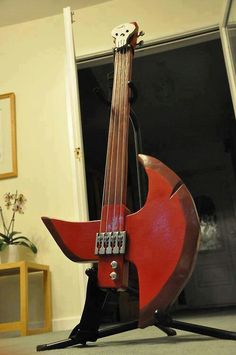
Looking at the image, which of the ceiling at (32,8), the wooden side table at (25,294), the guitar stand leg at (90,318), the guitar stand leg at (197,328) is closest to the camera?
the guitar stand leg at (197,328)

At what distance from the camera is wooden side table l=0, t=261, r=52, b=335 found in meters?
1.83

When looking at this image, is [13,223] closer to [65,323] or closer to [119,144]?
[65,323]

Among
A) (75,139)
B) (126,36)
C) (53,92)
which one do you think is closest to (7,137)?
(53,92)

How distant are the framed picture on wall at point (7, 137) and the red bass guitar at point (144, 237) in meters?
1.47

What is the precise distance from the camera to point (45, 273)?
6.86ft

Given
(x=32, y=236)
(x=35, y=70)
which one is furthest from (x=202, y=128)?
(x=32, y=236)

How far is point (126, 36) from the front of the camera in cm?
129

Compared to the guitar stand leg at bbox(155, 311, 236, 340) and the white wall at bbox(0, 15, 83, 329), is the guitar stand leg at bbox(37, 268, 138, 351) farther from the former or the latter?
the white wall at bbox(0, 15, 83, 329)

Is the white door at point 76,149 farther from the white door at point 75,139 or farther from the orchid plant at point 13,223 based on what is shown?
the orchid plant at point 13,223

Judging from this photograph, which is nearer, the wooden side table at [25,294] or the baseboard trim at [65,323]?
the wooden side table at [25,294]

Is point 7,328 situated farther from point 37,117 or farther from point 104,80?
point 104,80

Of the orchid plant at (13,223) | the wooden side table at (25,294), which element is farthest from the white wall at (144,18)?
the wooden side table at (25,294)

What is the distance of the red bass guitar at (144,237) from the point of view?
2.77ft

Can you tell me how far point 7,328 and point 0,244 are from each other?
0.45 meters
